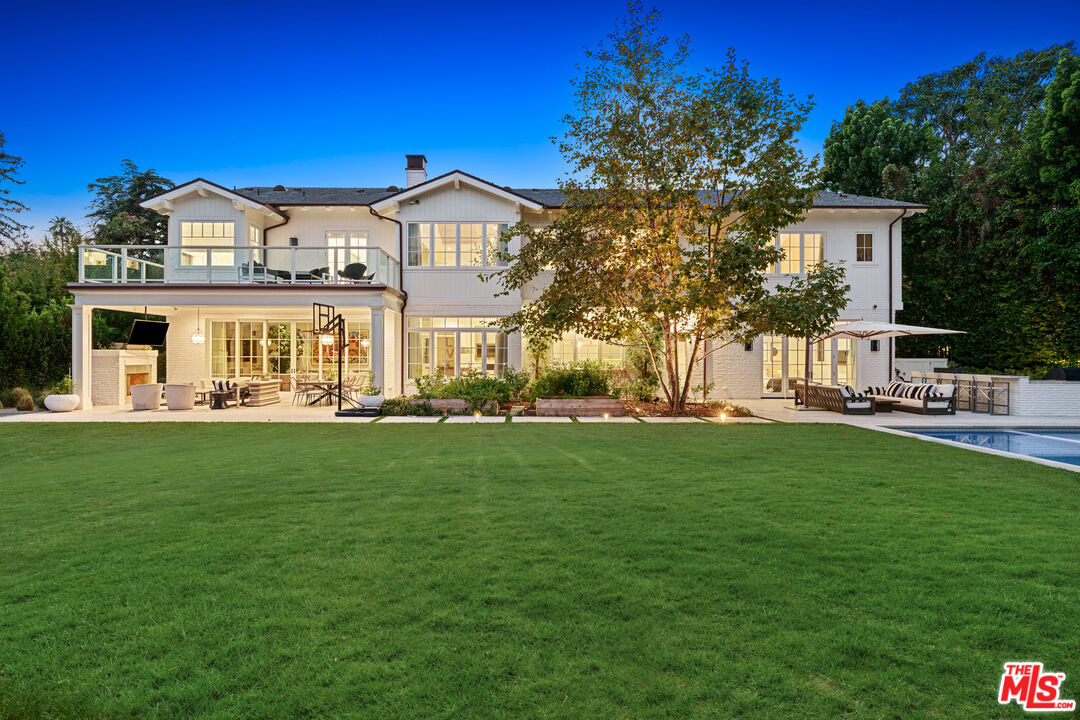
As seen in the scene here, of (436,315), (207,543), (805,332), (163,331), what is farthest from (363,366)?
(207,543)

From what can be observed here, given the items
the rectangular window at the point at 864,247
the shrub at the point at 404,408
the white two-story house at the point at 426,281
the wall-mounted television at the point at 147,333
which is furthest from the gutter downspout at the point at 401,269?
the rectangular window at the point at 864,247

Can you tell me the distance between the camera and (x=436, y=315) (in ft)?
61.6

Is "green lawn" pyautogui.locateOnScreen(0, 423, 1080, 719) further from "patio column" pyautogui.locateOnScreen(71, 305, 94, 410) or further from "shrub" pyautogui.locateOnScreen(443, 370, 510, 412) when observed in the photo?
"patio column" pyautogui.locateOnScreen(71, 305, 94, 410)

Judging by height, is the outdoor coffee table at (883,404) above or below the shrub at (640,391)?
below

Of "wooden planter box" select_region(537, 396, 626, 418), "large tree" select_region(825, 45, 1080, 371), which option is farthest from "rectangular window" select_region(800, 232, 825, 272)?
"wooden planter box" select_region(537, 396, 626, 418)

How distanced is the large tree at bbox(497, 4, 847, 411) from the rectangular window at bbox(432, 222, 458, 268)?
4.86 metres

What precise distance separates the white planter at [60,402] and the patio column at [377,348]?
7643mm

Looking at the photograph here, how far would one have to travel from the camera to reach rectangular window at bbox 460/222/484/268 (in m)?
18.9

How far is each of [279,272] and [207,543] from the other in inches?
539

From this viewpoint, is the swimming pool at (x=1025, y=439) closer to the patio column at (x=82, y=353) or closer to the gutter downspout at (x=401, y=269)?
the gutter downspout at (x=401, y=269)

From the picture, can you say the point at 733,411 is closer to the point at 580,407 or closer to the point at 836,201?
the point at 580,407

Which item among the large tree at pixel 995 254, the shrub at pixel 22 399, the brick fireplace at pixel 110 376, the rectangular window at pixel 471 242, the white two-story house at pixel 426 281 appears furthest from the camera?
the large tree at pixel 995 254

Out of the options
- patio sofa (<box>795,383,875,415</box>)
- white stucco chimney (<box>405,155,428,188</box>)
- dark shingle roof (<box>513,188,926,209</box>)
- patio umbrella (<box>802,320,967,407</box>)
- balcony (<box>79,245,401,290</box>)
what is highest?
white stucco chimney (<box>405,155,428,188</box>)

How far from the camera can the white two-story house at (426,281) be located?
18641 millimetres
